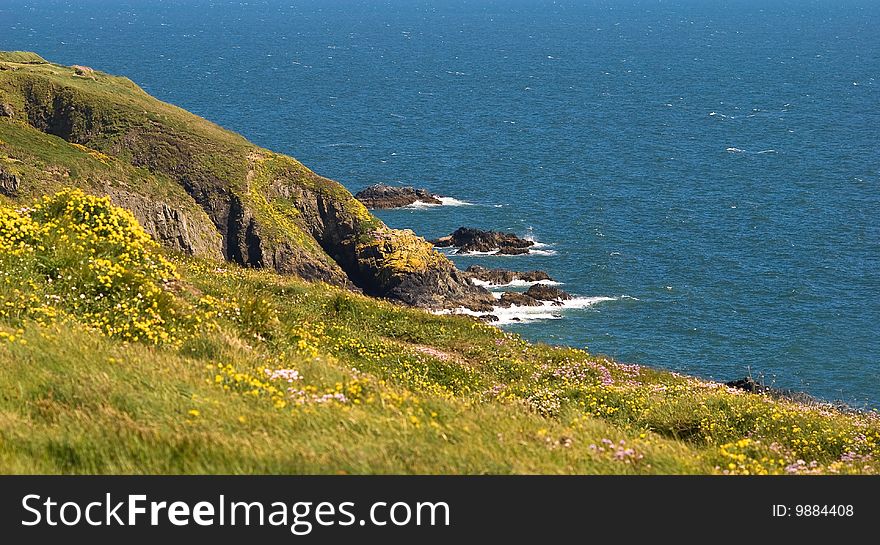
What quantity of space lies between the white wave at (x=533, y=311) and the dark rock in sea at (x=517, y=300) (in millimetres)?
380

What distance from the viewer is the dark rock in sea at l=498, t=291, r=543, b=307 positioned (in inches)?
2921

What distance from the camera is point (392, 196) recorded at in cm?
10538

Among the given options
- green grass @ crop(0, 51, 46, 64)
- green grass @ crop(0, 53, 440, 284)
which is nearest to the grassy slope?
green grass @ crop(0, 53, 440, 284)

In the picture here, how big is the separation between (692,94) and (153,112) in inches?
5475

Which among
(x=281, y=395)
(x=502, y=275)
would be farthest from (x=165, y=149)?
(x=281, y=395)

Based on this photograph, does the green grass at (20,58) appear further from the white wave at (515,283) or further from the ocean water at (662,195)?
the white wave at (515,283)

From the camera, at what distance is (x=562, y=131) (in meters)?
156

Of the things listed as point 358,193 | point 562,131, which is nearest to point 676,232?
point 358,193

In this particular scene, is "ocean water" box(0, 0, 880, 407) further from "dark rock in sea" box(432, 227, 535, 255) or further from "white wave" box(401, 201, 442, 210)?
"dark rock in sea" box(432, 227, 535, 255)

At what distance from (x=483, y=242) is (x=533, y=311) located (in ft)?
54.1

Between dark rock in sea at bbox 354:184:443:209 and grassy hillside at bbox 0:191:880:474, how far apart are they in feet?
253

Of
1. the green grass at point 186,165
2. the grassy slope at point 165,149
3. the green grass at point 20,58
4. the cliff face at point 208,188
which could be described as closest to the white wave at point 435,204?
the green grass at point 186,165
